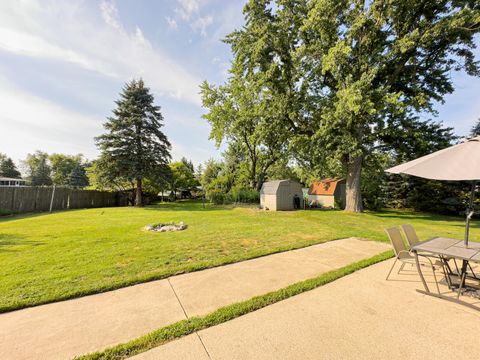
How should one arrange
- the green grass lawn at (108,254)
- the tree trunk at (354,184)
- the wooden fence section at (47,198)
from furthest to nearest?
1. the tree trunk at (354,184)
2. the wooden fence section at (47,198)
3. the green grass lawn at (108,254)

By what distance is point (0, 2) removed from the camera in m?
5.66

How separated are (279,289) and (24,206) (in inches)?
710

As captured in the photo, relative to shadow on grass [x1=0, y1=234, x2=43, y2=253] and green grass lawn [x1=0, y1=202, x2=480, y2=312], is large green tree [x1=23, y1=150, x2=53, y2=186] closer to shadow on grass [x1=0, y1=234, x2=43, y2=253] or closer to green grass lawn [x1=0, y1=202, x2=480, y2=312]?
green grass lawn [x1=0, y1=202, x2=480, y2=312]

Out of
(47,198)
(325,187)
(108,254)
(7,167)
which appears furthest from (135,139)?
(7,167)

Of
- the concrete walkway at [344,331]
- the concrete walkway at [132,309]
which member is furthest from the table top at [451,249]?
the concrete walkway at [132,309]

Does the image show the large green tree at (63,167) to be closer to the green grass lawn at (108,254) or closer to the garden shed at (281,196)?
the garden shed at (281,196)

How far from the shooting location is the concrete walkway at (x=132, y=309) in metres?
2.15

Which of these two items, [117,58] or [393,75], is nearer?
[117,58]

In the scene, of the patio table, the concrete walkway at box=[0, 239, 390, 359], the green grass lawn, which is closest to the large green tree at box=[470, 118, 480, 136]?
the green grass lawn

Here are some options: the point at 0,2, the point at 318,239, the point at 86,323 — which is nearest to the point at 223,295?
the point at 86,323

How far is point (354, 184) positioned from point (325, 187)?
6.47 meters

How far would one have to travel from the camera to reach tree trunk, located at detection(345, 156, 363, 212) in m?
13.9

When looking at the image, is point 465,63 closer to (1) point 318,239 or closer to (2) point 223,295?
(1) point 318,239

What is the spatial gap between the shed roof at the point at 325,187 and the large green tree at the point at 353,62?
17.7ft
